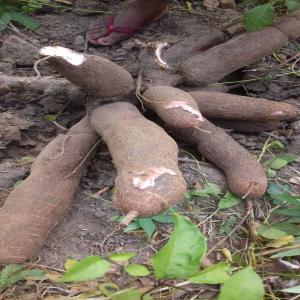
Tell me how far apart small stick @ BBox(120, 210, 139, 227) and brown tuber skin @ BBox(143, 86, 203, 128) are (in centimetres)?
34

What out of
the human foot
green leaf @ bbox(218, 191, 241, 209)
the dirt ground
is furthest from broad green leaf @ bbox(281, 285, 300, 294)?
the human foot

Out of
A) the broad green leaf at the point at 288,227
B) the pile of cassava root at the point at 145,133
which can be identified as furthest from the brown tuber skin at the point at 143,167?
the broad green leaf at the point at 288,227

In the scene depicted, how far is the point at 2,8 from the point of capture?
210 cm

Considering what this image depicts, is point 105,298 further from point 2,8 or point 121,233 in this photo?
point 2,8

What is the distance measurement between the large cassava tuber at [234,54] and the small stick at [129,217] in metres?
0.73

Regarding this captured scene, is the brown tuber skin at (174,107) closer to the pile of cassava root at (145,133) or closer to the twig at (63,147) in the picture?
the pile of cassava root at (145,133)

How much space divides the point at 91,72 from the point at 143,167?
394mm

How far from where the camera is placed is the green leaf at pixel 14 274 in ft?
3.67

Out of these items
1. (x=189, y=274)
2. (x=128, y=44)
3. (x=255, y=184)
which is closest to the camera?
(x=189, y=274)

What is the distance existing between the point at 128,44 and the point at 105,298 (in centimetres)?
116

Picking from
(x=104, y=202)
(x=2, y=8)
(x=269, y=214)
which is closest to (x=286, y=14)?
(x=269, y=214)

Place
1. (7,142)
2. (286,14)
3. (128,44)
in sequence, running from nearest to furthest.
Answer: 1. (7,142)
2. (286,14)
3. (128,44)

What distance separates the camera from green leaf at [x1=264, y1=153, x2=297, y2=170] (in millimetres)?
1521

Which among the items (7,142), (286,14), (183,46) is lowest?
(7,142)
